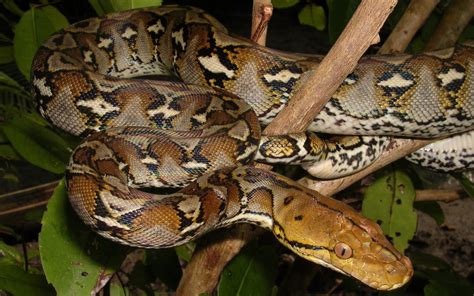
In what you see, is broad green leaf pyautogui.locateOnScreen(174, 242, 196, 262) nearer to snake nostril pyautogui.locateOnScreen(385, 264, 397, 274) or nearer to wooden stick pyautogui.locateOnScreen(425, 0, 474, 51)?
snake nostril pyautogui.locateOnScreen(385, 264, 397, 274)

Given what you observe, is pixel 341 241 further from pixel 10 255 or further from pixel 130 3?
pixel 10 255

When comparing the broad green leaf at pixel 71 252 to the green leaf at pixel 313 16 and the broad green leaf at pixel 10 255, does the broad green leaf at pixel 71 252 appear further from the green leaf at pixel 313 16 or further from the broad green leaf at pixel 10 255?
the green leaf at pixel 313 16

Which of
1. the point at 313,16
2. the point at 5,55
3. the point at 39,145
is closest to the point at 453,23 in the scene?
the point at 313,16

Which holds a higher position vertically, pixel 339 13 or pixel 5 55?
pixel 339 13

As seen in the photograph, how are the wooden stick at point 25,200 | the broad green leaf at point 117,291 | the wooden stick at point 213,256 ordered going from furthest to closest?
the wooden stick at point 25,200 < the broad green leaf at point 117,291 < the wooden stick at point 213,256

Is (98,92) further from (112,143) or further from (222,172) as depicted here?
(222,172)

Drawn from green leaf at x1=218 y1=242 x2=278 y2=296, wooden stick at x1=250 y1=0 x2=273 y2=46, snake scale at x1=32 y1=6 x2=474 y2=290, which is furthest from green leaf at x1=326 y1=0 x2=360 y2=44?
green leaf at x1=218 y1=242 x2=278 y2=296

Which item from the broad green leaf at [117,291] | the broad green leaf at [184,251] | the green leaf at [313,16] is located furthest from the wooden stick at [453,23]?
the broad green leaf at [117,291]
